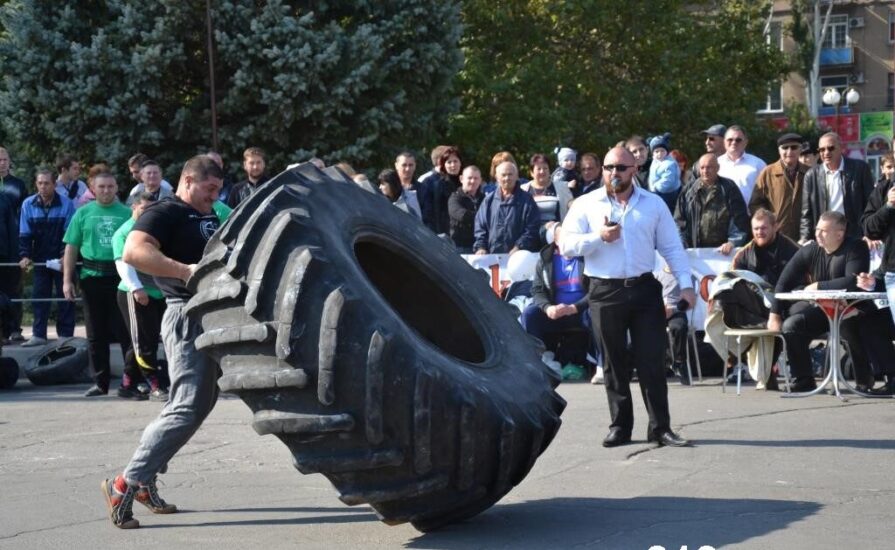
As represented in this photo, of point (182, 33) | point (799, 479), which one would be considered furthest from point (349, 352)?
point (182, 33)

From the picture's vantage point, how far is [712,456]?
892 cm

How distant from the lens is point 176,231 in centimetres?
774

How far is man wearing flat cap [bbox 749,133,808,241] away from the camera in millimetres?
14008

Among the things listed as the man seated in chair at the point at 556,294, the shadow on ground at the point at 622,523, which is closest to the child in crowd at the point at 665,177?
the man seated in chair at the point at 556,294

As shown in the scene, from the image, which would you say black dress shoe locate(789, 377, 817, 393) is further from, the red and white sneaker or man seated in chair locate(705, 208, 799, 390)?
the red and white sneaker

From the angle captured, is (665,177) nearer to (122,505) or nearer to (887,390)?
(887,390)

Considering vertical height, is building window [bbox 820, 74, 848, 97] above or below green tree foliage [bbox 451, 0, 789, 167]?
above

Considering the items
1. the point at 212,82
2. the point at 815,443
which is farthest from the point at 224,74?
the point at 815,443

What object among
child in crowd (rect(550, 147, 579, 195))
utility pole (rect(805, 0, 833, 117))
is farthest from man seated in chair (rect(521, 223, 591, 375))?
utility pole (rect(805, 0, 833, 117))

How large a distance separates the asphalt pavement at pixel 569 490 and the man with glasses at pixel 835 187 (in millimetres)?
2578

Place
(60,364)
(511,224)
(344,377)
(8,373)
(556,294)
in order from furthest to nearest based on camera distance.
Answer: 1. (511,224)
2. (60,364)
3. (8,373)
4. (556,294)
5. (344,377)

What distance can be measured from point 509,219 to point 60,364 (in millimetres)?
4762

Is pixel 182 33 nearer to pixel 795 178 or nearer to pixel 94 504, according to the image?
pixel 795 178

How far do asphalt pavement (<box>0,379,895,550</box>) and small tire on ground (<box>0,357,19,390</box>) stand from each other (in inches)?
101
